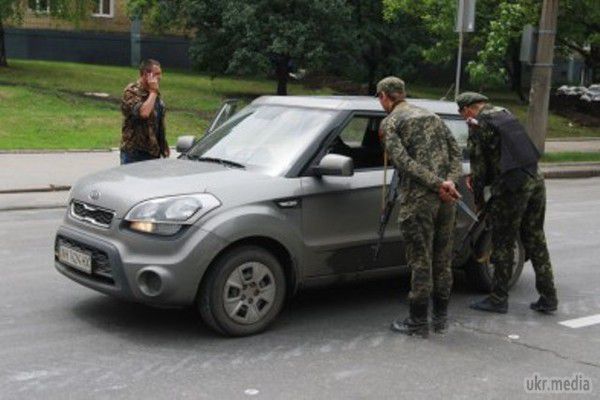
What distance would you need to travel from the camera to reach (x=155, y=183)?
554cm

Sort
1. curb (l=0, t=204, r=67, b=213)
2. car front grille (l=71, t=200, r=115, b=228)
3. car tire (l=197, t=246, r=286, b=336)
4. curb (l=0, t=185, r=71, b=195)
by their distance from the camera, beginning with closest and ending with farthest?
1. car tire (l=197, t=246, r=286, b=336)
2. car front grille (l=71, t=200, r=115, b=228)
3. curb (l=0, t=204, r=67, b=213)
4. curb (l=0, t=185, r=71, b=195)

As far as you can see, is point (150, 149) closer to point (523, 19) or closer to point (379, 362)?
point (379, 362)

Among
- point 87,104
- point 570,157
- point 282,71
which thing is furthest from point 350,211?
point 282,71

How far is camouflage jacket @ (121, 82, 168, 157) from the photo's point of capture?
8047 millimetres

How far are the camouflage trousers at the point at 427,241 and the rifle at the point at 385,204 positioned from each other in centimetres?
26

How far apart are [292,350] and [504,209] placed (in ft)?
6.58

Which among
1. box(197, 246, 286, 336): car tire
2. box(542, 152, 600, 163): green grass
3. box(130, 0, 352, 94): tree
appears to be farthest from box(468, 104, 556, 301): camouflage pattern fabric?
box(130, 0, 352, 94): tree

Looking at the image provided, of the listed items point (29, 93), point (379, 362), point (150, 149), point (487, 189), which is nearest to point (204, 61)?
point (29, 93)

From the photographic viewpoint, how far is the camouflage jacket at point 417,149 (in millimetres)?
5398

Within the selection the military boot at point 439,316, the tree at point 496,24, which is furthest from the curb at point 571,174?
the military boot at point 439,316

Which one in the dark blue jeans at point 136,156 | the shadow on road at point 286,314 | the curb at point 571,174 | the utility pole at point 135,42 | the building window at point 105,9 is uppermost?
the building window at point 105,9

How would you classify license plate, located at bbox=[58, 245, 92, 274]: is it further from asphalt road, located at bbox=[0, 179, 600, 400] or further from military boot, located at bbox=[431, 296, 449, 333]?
military boot, located at bbox=[431, 296, 449, 333]

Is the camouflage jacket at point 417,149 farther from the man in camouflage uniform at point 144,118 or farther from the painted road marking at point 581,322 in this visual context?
the man in camouflage uniform at point 144,118

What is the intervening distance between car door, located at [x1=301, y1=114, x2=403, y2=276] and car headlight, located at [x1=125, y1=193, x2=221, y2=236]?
2.63 feet
